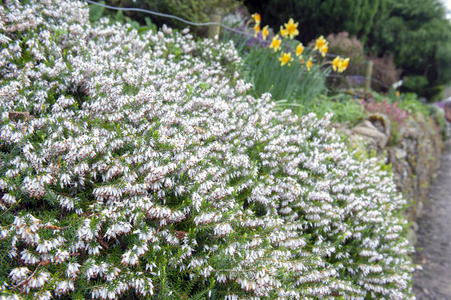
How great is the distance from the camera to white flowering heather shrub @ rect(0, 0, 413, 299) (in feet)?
4.94

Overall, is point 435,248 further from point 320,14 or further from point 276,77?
point 320,14

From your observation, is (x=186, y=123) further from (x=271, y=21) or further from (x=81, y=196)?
(x=271, y=21)

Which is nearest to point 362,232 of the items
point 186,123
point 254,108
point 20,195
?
point 254,108

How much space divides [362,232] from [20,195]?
272cm

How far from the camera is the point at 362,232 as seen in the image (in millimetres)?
2967

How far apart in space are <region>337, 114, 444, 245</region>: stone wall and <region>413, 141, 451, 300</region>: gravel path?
0.72 feet

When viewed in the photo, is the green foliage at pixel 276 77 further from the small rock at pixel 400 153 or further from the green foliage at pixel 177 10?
the small rock at pixel 400 153

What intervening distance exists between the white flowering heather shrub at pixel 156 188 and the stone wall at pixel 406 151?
1824 mm

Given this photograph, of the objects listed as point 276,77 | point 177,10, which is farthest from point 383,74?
point 177,10

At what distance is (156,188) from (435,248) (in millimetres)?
5735

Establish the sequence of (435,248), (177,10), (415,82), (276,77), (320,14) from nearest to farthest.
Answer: (276,77), (177,10), (435,248), (320,14), (415,82)

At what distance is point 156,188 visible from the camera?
177 cm

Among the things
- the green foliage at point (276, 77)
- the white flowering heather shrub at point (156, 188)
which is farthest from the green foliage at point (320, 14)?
the white flowering heather shrub at point (156, 188)

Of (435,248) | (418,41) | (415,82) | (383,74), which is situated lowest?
(435,248)
